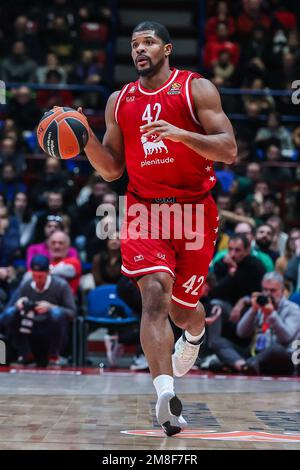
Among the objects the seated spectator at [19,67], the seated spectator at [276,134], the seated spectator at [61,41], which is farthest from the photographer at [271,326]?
the seated spectator at [61,41]

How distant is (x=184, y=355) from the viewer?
22.0 feet

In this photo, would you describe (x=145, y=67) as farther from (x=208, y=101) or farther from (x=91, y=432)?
(x=91, y=432)

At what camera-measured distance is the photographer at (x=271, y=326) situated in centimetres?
957

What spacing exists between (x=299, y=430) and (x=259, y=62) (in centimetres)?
1137

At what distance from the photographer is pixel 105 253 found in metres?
10.9

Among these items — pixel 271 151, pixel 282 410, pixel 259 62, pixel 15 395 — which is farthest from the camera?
pixel 259 62

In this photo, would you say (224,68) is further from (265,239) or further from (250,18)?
(265,239)

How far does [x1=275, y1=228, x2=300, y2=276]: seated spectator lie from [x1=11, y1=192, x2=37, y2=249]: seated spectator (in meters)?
3.27

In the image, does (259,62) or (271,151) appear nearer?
(271,151)

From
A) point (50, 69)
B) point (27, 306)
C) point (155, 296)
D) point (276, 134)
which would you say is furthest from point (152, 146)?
point (50, 69)

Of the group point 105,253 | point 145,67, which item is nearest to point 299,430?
point 145,67

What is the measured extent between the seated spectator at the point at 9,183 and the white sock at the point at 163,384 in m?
8.11

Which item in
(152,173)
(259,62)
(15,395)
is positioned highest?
(259,62)
